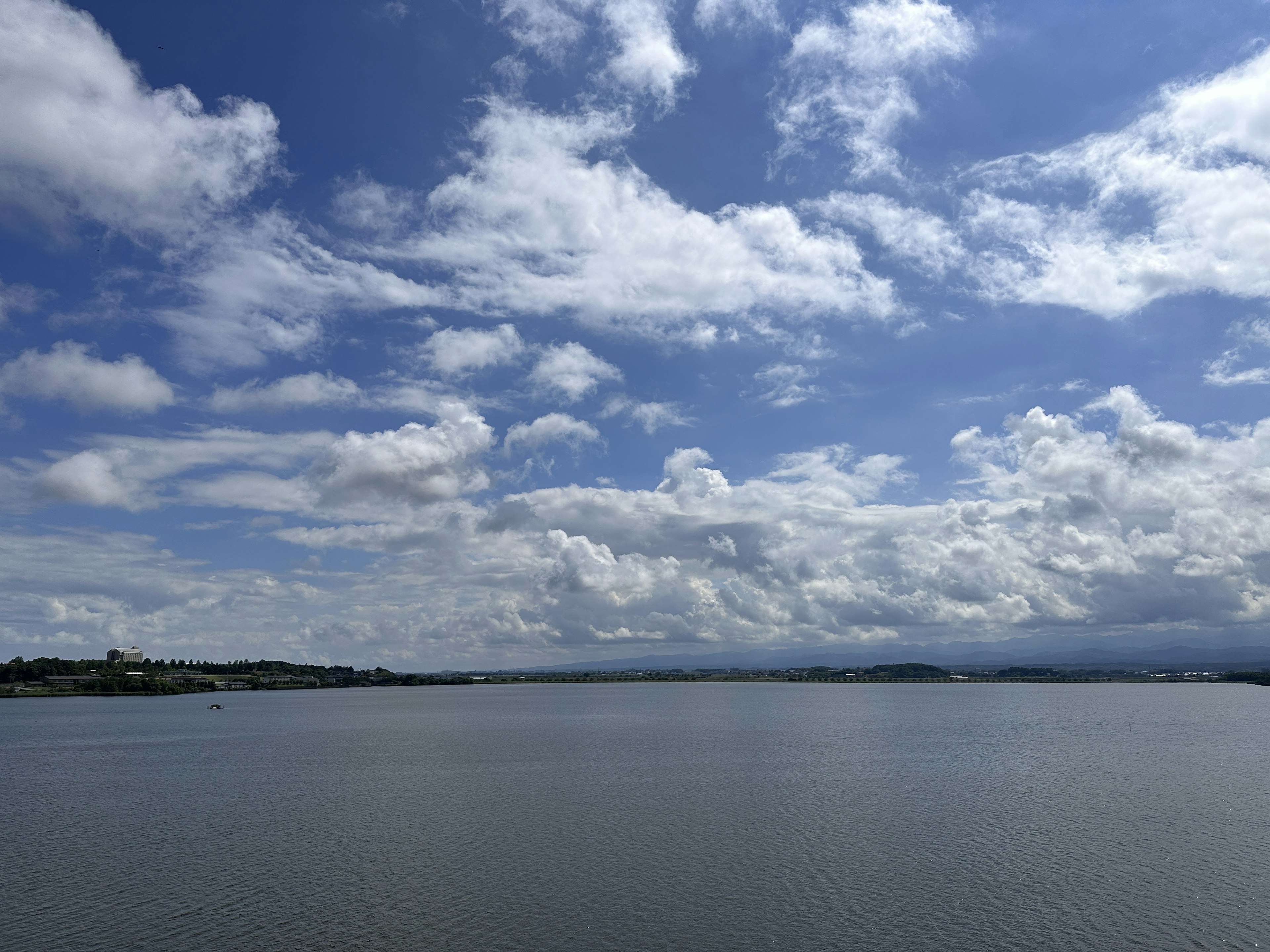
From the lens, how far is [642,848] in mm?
51938

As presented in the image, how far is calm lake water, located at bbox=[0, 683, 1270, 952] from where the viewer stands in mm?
37281

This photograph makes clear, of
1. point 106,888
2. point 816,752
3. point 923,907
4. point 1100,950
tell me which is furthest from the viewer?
point 816,752

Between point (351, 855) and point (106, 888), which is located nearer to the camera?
point (106, 888)

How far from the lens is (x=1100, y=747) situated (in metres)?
103

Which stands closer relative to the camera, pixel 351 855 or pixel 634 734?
pixel 351 855

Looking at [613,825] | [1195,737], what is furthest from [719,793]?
[1195,737]

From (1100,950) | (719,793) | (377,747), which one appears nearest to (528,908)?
(1100,950)

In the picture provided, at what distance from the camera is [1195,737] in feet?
385

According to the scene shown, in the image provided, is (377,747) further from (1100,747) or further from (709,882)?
(1100,747)

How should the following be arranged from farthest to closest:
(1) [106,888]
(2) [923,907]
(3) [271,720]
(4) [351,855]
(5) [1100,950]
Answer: (3) [271,720] → (4) [351,855] → (1) [106,888] → (2) [923,907] → (5) [1100,950]

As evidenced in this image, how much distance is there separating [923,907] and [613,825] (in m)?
24.8

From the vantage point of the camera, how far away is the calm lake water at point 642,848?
1468 inches

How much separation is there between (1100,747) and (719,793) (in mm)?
62347

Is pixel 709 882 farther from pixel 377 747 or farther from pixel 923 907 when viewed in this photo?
pixel 377 747
